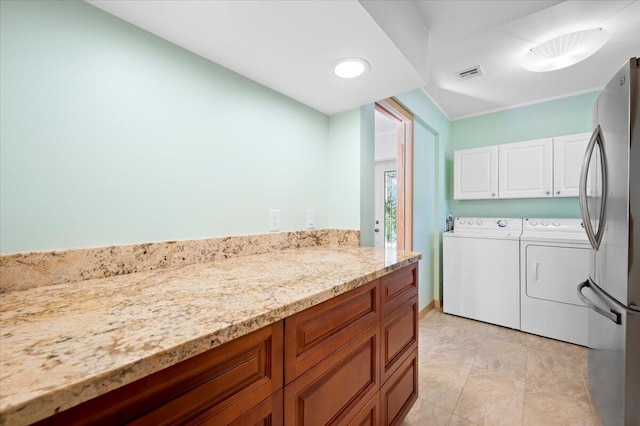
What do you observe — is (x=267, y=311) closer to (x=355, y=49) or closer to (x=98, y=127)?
(x=98, y=127)

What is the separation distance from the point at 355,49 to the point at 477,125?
9.80ft

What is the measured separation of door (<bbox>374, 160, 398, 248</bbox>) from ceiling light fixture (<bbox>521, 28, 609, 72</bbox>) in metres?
2.19

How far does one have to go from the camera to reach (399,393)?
1.33 meters

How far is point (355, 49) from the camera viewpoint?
1.18 meters

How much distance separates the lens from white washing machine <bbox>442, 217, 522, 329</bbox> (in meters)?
2.64

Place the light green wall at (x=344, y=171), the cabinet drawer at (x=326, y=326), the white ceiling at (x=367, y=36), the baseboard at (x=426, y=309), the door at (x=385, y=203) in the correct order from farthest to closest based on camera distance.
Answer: the door at (x=385, y=203), the baseboard at (x=426, y=309), the light green wall at (x=344, y=171), the white ceiling at (x=367, y=36), the cabinet drawer at (x=326, y=326)

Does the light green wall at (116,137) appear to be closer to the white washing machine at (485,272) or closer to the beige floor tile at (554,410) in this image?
the beige floor tile at (554,410)

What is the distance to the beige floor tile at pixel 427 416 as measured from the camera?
1.50 m

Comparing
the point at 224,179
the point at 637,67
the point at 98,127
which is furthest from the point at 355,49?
the point at 637,67

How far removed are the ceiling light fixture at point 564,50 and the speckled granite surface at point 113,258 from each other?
7.92 ft

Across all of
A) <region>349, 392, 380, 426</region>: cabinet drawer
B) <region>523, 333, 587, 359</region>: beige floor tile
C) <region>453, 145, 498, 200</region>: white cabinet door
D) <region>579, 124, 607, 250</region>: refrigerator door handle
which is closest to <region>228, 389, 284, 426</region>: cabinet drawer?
<region>349, 392, 380, 426</region>: cabinet drawer

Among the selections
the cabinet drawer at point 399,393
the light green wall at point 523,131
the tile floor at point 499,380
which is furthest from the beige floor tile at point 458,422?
the light green wall at point 523,131

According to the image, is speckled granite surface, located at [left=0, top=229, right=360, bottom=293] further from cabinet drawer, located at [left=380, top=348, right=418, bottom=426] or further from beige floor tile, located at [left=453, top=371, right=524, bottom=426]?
beige floor tile, located at [left=453, top=371, right=524, bottom=426]

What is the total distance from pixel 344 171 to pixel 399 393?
1333 millimetres
